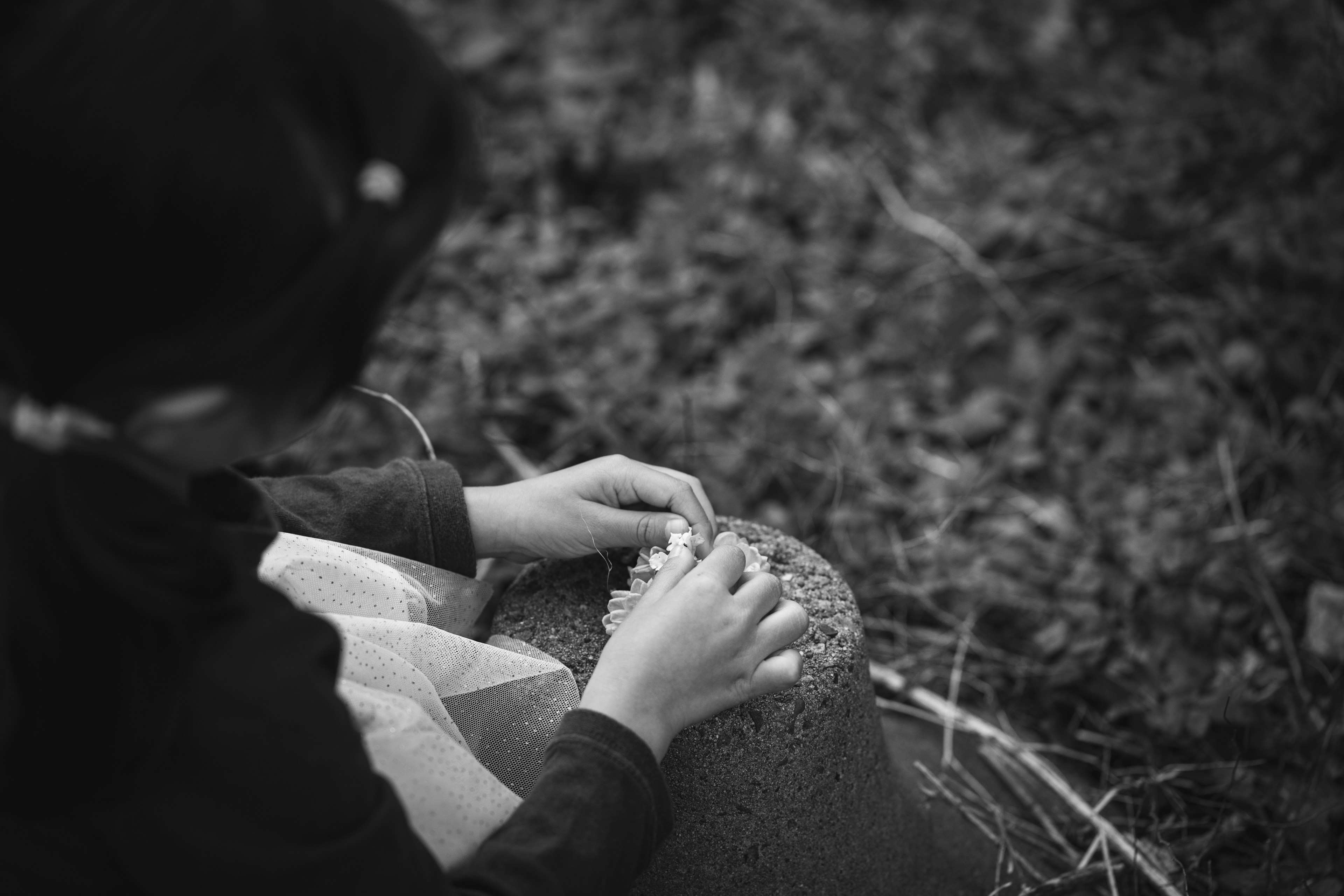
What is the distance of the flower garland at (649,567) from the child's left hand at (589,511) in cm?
1

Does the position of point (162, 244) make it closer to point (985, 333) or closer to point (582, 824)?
point (582, 824)

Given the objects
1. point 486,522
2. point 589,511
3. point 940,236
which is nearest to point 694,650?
point 589,511

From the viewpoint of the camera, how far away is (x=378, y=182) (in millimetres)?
788

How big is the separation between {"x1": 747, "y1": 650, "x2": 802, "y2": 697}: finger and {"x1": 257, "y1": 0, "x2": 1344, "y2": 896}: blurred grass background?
712 millimetres

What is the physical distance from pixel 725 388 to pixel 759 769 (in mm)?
1410

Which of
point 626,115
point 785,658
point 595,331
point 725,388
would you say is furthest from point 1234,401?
point 626,115

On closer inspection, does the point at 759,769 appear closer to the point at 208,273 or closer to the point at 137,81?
the point at 208,273

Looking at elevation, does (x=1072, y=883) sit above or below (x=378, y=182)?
below

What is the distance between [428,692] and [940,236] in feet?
7.24

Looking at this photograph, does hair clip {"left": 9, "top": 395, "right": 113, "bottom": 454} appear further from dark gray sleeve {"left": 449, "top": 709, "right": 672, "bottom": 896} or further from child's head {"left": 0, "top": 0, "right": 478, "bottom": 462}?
dark gray sleeve {"left": 449, "top": 709, "right": 672, "bottom": 896}

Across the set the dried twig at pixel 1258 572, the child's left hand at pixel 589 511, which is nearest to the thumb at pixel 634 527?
the child's left hand at pixel 589 511

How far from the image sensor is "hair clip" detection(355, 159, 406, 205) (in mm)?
788

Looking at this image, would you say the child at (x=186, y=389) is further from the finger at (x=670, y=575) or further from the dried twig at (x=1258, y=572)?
the dried twig at (x=1258, y=572)

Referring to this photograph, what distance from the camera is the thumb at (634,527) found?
1.32 m
